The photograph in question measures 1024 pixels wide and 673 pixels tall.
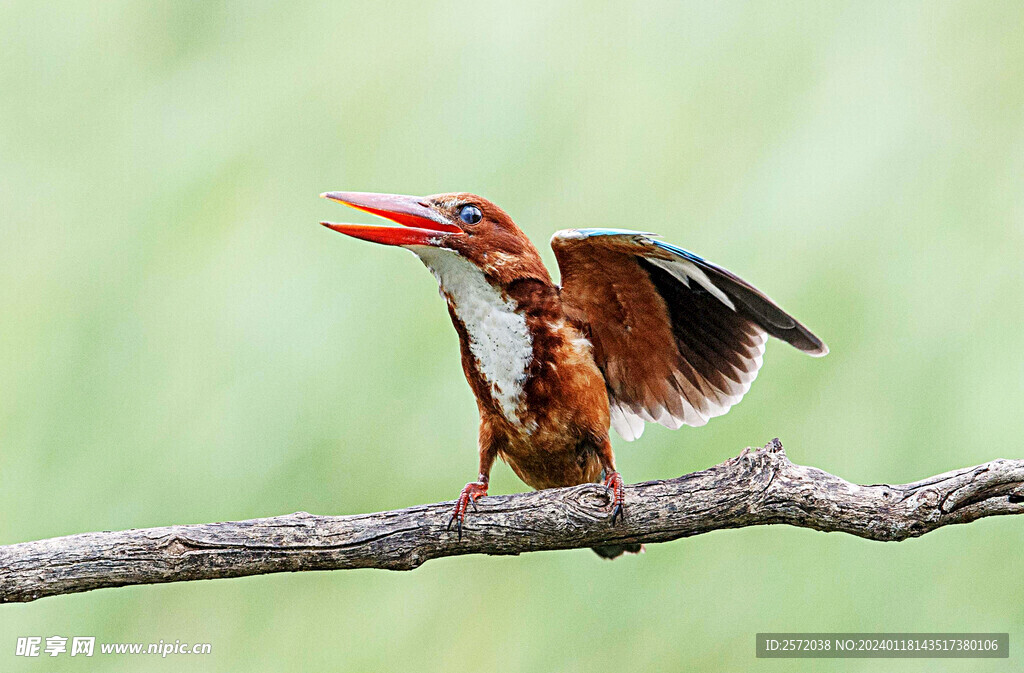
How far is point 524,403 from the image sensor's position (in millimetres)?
2660

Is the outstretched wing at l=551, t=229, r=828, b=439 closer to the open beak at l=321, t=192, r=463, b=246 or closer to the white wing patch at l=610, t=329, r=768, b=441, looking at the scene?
the white wing patch at l=610, t=329, r=768, b=441

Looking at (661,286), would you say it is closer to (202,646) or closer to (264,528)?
(264,528)

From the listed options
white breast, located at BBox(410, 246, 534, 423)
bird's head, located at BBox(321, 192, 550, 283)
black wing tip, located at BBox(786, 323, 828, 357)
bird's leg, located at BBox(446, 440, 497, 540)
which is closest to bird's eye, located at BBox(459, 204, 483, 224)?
bird's head, located at BBox(321, 192, 550, 283)

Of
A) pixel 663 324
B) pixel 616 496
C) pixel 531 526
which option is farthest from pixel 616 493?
pixel 663 324

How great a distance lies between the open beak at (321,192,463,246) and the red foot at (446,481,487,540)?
2.16 ft

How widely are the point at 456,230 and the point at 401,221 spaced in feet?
0.49

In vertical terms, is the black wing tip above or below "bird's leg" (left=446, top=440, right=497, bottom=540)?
above

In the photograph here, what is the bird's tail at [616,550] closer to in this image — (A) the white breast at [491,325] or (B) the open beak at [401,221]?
(A) the white breast at [491,325]

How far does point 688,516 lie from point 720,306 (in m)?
0.74

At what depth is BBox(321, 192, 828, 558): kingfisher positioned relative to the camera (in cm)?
256

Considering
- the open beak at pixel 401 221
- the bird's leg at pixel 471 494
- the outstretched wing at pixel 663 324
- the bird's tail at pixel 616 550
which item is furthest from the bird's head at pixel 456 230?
the bird's tail at pixel 616 550

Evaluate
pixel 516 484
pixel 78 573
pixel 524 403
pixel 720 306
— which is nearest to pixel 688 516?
pixel 524 403

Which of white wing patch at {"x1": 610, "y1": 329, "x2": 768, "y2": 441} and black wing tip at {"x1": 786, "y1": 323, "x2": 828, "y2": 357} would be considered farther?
white wing patch at {"x1": 610, "y1": 329, "x2": 768, "y2": 441}

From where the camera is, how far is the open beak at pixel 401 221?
244cm
